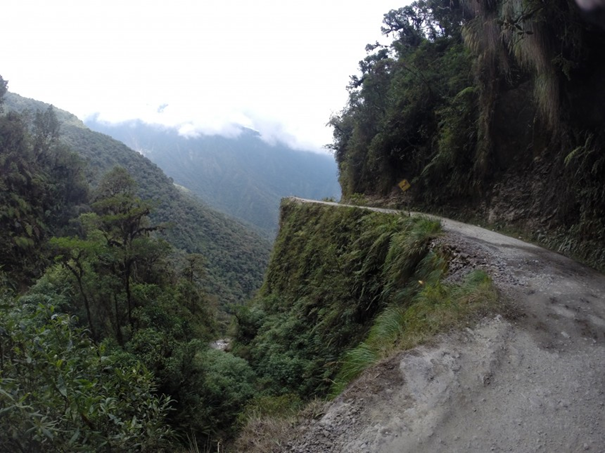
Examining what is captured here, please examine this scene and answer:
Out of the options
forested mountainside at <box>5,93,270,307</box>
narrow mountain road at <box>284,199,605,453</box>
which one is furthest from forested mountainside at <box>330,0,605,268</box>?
forested mountainside at <box>5,93,270,307</box>

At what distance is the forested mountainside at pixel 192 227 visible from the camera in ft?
160

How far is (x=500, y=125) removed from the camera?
Result: 1057 centimetres

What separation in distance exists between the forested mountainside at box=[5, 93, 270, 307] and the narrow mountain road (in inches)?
1418

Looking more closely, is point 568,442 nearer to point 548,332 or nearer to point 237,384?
point 548,332

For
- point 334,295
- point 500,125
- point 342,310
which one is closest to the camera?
point 342,310

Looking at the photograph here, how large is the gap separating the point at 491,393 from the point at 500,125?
9680 millimetres

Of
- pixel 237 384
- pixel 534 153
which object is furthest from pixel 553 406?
pixel 534 153

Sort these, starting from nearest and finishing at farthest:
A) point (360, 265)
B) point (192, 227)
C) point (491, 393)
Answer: point (491, 393) → point (360, 265) → point (192, 227)

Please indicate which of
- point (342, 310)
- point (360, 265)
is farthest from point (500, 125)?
point (342, 310)

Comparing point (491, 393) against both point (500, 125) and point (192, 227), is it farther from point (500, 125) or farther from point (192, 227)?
point (192, 227)

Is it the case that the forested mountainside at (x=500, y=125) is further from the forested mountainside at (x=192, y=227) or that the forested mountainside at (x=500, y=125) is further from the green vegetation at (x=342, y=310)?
the forested mountainside at (x=192, y=227)

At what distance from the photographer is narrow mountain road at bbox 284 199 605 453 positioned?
274 cm

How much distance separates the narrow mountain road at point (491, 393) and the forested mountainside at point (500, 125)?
10.1 feet

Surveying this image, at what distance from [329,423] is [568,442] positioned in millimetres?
1833
